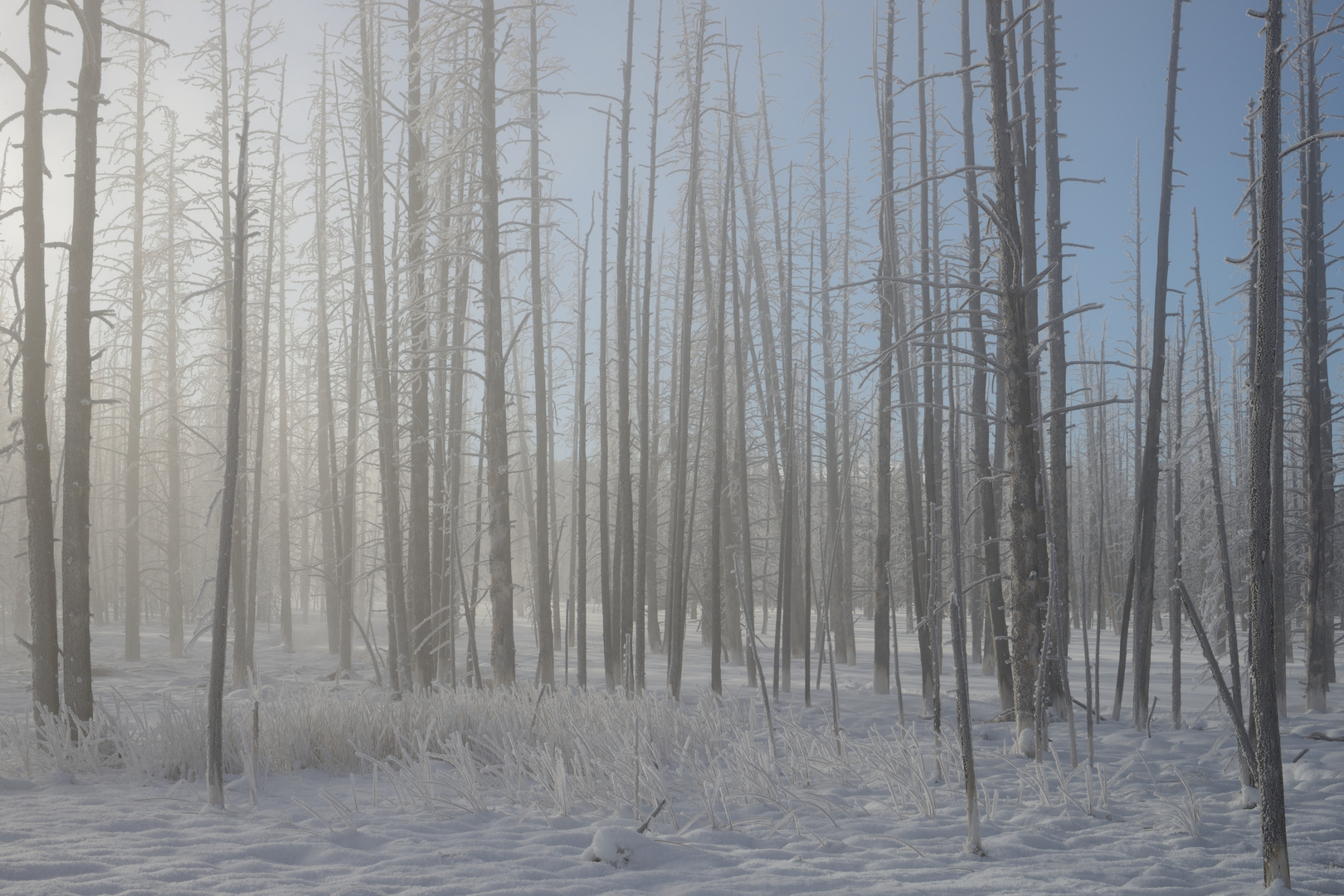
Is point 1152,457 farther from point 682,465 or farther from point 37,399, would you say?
point 37,399

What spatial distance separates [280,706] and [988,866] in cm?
494

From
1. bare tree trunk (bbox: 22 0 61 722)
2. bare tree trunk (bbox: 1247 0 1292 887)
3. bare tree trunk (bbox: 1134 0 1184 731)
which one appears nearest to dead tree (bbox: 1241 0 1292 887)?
bare tree trunk (bbox: 1247 0 1292 887)

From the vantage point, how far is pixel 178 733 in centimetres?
507

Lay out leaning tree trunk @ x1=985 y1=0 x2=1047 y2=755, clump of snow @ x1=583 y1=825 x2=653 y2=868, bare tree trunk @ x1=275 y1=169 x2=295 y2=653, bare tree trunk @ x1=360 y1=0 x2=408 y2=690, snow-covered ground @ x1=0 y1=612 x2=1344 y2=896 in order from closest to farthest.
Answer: snow-covered ground @ x1=0 y1=612 x2=1344 y2=896
clump of snow @ x1=583 y1=825 x2=653 y2=868
leaning tree trunk @ x1=985 y1=0 x2=1047 y2=755
bare tree trunk @ x1=360 y1=0 x2=408 y2=690
bare tree trunk @ x1=275 y1=169 x2=295 y2=653

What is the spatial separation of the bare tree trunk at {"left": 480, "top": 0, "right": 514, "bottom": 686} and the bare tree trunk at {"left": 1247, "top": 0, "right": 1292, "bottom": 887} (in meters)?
6.49

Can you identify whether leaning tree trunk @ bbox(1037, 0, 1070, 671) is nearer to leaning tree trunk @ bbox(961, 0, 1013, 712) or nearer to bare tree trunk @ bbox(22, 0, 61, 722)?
leaning tree trunk @ bbox(961, 0, 1013, 712)

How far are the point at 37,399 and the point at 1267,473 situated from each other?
777cm

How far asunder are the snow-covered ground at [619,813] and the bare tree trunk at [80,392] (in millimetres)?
572

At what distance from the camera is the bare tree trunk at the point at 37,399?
5625 millimetres

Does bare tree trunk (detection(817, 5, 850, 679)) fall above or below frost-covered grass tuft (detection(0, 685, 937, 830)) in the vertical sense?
above

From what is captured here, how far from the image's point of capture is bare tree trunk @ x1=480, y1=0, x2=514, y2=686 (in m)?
8.06

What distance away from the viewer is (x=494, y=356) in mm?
8141

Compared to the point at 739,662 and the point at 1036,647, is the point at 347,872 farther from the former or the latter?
the point at 739,662

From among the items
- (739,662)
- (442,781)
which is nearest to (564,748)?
(442,781)
